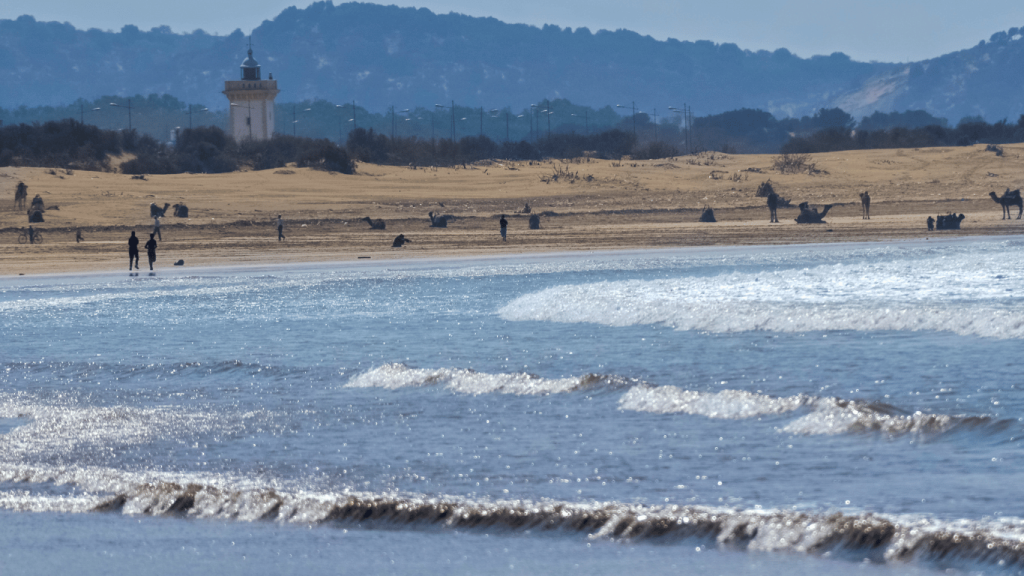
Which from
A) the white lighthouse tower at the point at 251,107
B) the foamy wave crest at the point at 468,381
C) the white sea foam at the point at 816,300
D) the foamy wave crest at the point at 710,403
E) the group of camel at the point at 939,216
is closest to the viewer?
the foamy wave crest at the point at 710,403

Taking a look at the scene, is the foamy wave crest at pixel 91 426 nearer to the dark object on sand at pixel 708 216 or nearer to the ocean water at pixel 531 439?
the ocean water at pixel 531 439

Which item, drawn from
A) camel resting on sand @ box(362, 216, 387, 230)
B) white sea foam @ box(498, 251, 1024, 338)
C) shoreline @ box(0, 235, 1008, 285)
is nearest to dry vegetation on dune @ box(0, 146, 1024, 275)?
camel resting on sand @ box(362, 216, 387, 230)

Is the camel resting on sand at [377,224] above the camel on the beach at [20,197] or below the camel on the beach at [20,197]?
below

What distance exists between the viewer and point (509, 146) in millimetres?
84625

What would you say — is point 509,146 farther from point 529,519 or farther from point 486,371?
point 529,519

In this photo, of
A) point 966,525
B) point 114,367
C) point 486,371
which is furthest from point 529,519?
point 114,367

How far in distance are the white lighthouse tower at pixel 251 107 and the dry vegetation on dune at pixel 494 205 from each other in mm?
36128

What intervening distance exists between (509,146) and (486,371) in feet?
238

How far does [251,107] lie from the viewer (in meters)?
99.2

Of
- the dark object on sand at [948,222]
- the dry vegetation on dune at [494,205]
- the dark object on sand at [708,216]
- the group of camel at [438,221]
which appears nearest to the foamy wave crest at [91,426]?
the dry vegetation on dune at [494,205]

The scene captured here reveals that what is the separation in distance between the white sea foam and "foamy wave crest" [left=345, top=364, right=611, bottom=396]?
480cm

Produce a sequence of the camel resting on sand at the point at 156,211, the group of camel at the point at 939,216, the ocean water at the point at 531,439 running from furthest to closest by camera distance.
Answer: the camel resting on sand at the point at 156,211 < the group of camel at the point at 939,216 < the ocean water at the point at 531,439

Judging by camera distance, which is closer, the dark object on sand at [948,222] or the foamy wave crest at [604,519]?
the foamy wave crest at [604,519]

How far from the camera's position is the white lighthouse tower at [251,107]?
323ft
